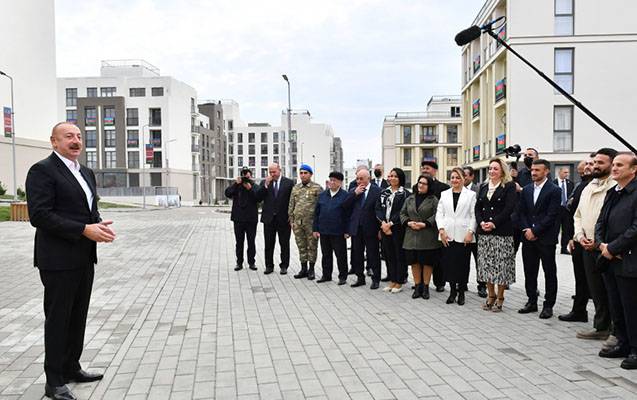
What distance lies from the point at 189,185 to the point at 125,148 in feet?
37.4

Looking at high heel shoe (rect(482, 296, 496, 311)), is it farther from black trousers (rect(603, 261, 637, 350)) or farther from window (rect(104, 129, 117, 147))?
window (rect(104, 129, 117, 147))

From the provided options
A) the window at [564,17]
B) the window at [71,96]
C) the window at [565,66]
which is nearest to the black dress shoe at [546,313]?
the window at [565,66]

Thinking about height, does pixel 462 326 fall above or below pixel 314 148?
below

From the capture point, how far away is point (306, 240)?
31.9 feet

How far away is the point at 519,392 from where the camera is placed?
4.19 meters

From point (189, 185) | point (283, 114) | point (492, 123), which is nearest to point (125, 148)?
point (189, 185)

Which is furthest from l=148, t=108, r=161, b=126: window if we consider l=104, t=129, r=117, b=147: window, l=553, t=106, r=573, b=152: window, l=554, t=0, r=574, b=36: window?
l=553, t=106, r=573, b=152: window

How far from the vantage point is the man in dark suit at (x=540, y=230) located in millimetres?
6645

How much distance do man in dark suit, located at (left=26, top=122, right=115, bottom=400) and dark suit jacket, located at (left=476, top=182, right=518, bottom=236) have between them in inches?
189

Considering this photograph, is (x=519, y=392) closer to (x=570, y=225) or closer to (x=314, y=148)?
(x=570, y=225)

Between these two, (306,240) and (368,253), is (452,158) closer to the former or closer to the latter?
(306,240)

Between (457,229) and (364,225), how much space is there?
76.0 inches

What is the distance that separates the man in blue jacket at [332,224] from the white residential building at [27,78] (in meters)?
40.3

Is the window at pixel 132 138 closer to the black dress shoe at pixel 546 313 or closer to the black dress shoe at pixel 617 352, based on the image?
the black dress shoe at pixel 546 313
